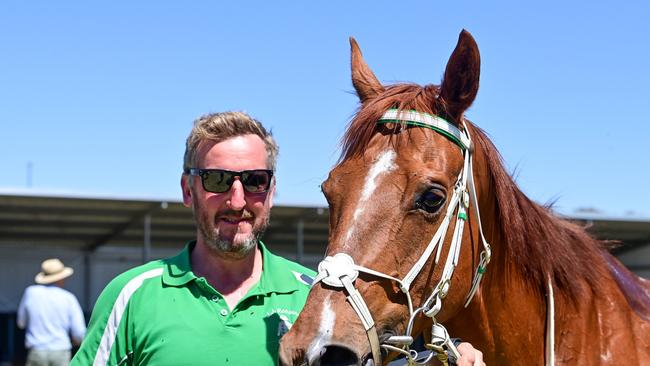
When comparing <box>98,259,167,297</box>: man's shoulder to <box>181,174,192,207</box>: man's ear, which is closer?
<box>98,259,167,297</box>: man's shoulder

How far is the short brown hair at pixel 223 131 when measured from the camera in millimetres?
3053

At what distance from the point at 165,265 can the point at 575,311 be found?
1.57 metres

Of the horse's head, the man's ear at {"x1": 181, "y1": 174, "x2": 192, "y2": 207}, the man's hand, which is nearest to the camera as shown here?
the horse's head

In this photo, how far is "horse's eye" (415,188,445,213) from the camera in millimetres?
2686

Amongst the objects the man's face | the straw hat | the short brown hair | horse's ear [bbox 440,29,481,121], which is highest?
horse's ear [bbox 440,29,481,121]

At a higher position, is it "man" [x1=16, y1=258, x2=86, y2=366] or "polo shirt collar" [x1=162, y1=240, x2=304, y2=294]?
"polo shirt collar" [x1=162, y1=240, x2=304, y2=294]

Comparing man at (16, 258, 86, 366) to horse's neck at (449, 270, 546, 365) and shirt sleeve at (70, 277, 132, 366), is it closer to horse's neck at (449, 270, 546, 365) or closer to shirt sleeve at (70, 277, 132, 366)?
shirt sleeve at (70, 277, 132, 366)

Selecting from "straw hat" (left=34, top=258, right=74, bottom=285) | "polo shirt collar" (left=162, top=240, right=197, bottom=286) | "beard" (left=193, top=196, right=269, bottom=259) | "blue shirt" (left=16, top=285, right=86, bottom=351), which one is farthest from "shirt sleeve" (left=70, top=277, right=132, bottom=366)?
"straw hat" (left=34, top=258, right=74, bottom=285)

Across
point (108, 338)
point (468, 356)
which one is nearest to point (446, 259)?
point (468, 356)

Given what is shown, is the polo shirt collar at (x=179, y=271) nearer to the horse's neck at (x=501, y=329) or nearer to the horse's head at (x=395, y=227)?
the horse's head at (x=395, y=227)

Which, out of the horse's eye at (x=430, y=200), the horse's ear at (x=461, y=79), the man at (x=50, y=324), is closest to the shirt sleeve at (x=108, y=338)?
the horse's eye at (x=430, y=200)

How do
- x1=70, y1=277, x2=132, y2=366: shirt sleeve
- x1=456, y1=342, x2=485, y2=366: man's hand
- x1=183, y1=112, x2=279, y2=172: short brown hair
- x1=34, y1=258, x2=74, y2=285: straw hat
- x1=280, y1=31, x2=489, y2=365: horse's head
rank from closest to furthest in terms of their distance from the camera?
1. x1=280, y1=31, x2=489, y2=365: horse's head
2. x1=456, y1=342, x2=485, y2=366: man's hand
3. x1=70, y1=277, x2=132, y2=366: shirt sleeve
4. x1=183, y1=112, x2=279, y2=172: short brown hair
5. x1=34, y1=258, x2=74, y2=285: straw hat

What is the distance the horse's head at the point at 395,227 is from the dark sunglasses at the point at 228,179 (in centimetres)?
36

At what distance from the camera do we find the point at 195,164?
3.11 m
